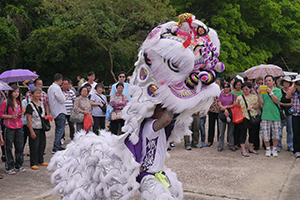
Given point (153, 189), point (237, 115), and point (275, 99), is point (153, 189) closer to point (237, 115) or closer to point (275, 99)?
point (237, 115)

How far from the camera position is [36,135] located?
19.9 feet

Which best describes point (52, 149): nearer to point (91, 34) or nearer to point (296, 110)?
point (296, 110)

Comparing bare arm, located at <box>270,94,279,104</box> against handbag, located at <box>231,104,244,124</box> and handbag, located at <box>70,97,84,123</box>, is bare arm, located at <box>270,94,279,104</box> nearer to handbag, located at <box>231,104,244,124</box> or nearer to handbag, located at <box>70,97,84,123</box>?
handbag, located at <box>231,104,244,124</box>

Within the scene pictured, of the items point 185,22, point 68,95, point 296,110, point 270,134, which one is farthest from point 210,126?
point 185,22

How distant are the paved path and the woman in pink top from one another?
31 centimetres

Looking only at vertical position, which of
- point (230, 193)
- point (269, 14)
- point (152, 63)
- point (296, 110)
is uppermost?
point (269, 14)

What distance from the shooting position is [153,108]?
310 cm

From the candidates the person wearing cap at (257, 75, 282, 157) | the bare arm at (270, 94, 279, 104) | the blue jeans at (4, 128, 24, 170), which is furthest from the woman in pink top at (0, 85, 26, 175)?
the bare arm at (270, 94, 279, 104)

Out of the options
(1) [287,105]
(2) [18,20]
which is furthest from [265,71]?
(2) [18,20]

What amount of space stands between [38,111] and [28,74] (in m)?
4.16

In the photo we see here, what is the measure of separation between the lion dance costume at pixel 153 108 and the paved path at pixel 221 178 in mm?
1655

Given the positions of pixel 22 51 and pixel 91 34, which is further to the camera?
pixel 22 51

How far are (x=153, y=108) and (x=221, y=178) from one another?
3147 millimetres

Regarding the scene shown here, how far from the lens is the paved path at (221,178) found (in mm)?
4754
